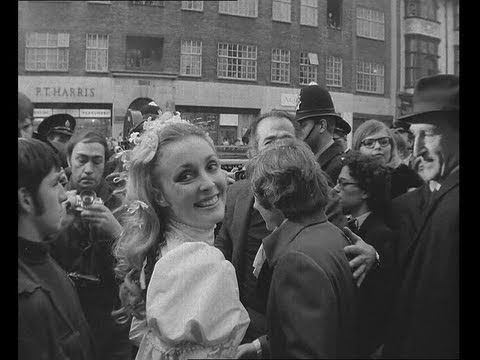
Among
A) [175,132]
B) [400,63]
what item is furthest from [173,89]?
[400,63]

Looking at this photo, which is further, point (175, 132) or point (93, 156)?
point (93, 156)

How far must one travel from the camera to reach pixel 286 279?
1577mm

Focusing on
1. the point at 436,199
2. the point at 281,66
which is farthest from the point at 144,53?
the point at 436,199

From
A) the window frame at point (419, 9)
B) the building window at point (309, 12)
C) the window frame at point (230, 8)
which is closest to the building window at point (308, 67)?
the building window at point (309, 12)

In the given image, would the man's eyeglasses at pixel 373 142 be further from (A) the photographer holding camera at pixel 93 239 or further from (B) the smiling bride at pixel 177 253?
(A) the photographer holding camera at pixel 93 239

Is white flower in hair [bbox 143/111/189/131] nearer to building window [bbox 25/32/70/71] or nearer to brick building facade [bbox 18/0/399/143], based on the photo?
brick building facade [bbox 18/0/399/143]

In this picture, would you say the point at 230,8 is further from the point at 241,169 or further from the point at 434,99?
the point at 434,99

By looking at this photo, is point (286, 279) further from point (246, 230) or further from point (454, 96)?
point (454, 96)

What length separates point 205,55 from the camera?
1.86 metres

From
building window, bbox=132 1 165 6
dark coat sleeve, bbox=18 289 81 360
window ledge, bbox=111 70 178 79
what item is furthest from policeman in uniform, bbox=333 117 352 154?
dark coat sleeve, bbox=18 289 81 360

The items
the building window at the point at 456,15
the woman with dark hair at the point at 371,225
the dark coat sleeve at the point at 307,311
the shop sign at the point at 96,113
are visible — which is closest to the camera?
the dark coat sleeve at the point at 307,311

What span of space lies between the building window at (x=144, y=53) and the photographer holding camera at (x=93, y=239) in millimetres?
281

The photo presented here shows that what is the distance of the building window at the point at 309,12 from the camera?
1864mm

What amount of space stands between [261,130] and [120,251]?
0.63m
